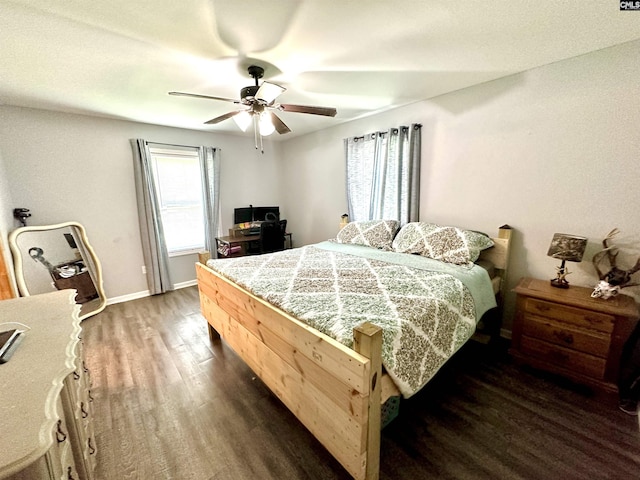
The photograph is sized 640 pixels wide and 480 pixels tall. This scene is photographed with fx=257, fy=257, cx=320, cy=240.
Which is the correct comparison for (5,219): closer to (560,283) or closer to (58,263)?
(58,263)

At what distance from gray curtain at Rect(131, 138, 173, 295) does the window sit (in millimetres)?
165

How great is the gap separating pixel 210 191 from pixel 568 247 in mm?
4193

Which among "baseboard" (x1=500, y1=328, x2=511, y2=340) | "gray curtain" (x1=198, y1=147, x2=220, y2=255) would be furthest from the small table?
"baseboard" (x1=500, y1=328, x2=511, y2=340)

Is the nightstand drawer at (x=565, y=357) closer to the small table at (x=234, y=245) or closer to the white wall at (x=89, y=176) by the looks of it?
the small table at (x=234, y=245)

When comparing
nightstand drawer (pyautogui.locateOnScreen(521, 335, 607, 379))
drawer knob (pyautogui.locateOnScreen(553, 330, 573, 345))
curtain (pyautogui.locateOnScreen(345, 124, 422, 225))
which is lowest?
nightstand drawer (pyautogui.locateOnScreen(521, 335, 607, 379))

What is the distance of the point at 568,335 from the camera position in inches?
70.7

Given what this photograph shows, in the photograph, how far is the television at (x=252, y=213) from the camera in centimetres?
428

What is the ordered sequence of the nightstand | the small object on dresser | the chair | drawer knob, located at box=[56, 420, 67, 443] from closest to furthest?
drawer knob, located at box=[56, 420, 67, 443], the small object on dresser, the nightstand, the chair

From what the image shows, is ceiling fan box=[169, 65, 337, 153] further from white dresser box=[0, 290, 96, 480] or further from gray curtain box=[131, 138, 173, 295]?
gray curtain box=[131, 138, 173, 295]

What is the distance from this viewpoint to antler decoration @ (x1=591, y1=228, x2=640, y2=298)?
1755 mm

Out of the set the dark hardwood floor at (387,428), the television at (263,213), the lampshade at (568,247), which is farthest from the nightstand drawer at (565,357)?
the television at (263,213)

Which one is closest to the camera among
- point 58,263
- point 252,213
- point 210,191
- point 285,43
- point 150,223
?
point 285,43

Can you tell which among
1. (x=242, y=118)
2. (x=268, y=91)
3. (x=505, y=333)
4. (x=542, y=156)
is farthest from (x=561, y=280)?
(x=242, y=118)

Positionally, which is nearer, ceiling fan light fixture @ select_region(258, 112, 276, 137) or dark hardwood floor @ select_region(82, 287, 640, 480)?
dark hardwood floor @ select_region(82, 287, 640, 480)
